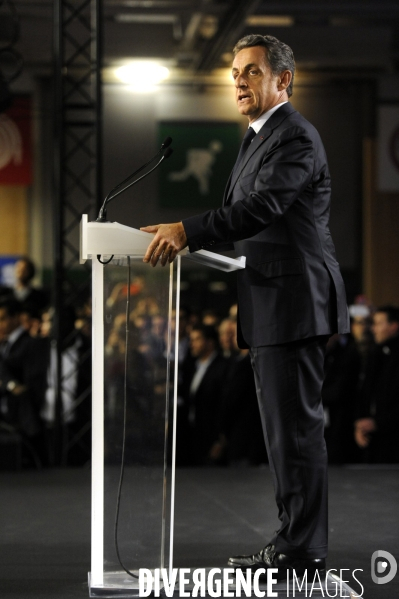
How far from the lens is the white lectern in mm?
2139

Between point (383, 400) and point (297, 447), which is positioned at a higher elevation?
point (297, 447)

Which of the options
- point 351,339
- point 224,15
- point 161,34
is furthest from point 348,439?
point 161,34

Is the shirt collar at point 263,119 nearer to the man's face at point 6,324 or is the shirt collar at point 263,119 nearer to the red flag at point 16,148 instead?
the man's face at point 6,324

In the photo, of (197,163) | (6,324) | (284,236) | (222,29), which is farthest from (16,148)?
(284,236)

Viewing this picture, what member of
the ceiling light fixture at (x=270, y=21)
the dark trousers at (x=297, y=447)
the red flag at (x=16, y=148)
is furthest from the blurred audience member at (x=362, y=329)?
the red flag at (x=16, y=148)

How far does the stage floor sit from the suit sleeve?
95 centimetres

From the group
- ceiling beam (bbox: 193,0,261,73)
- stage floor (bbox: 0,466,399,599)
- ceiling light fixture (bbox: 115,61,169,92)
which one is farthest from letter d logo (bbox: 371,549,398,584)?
ceiling light fixture (bbox: 115,61,169,92)

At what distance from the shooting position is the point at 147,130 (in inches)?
466

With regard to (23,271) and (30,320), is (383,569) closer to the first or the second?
(30,320)

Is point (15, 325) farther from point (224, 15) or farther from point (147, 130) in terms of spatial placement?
point (147, 130)

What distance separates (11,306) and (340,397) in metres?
2.56

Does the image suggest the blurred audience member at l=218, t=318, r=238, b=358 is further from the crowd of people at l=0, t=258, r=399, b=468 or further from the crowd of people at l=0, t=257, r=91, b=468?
the crowd of people at l=0, t=257, r=91, b=468

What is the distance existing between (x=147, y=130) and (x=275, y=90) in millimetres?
9695

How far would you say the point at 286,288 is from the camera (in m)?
2.26
